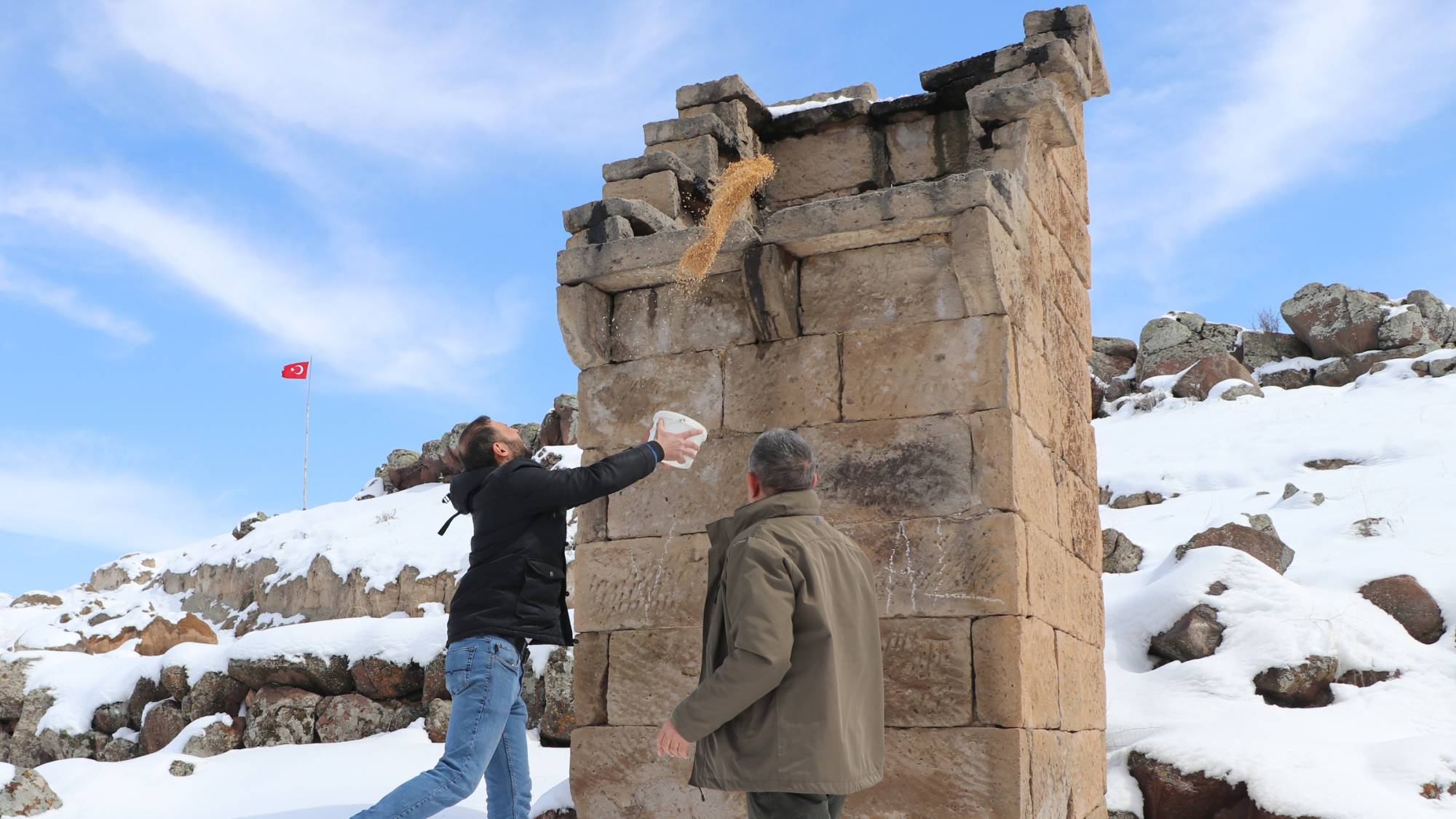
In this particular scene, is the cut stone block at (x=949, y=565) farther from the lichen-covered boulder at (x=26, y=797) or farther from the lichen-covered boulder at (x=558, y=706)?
the lichen-covered boulder at (x=26, y=797)

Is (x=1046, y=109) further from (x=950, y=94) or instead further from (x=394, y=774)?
(x=394, y=774)

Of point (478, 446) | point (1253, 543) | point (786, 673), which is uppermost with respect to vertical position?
point (478, 446)

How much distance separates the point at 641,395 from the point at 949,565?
5.30ft

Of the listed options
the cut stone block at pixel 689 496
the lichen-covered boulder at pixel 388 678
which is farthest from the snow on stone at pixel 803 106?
the lichen-covered boulder at pixel 388 678

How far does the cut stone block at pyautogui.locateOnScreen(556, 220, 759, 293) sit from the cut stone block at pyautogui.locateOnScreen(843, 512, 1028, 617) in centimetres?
129

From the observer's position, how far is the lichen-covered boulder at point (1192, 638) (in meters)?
7.41

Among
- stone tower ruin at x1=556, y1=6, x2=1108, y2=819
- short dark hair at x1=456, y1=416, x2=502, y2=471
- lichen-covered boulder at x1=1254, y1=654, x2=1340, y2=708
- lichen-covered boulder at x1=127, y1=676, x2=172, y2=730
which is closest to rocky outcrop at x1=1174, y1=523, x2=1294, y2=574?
lichen-covered boulder at x1=1254, y1=654, x2=1340, y2=708

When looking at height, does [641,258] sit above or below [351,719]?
above

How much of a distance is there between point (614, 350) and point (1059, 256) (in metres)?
2.37

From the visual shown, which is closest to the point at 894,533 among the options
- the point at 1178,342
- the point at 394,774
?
the point at 394,774

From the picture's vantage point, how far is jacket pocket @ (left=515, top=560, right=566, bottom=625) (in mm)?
4160

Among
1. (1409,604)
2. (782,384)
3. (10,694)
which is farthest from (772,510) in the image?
(10,694)

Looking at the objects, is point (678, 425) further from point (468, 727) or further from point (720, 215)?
point (468, 727)

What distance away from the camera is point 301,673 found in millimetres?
9242
